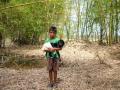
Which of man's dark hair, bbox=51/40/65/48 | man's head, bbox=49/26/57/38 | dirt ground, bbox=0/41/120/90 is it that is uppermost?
man's head, bbox=49/26/57/38

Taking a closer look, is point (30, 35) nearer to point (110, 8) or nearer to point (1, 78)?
point (110, 8)

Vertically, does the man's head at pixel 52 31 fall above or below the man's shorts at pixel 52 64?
above

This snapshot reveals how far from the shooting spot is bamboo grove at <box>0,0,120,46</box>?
55.8 ft

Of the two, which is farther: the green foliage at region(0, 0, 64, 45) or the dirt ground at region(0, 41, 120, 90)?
the green foliage at region(0, 0, 64, 45)

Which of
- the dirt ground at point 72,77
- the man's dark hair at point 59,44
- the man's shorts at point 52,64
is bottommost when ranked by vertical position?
the dirt ground at point 72,77

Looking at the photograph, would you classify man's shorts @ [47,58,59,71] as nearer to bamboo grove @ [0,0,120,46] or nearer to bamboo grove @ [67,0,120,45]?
bamboo grove @ [0,0,120,46]

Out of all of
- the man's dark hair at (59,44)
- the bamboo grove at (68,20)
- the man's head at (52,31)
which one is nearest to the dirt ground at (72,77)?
the man's dark hair at (59,44)

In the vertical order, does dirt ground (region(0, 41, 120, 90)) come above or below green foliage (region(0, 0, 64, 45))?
below

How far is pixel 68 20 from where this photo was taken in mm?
24297

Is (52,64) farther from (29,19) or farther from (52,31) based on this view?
(29,19)

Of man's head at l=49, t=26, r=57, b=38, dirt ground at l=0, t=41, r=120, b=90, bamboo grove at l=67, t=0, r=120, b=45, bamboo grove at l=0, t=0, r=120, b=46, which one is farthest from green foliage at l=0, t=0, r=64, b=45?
man's head at l=49, t=26, r=57, b=38

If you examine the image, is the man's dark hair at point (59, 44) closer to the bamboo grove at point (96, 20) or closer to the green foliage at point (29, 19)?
the green foliage at point (29, 19)

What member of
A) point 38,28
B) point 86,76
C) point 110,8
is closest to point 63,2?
point 38,28

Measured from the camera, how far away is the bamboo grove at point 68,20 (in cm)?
1702
